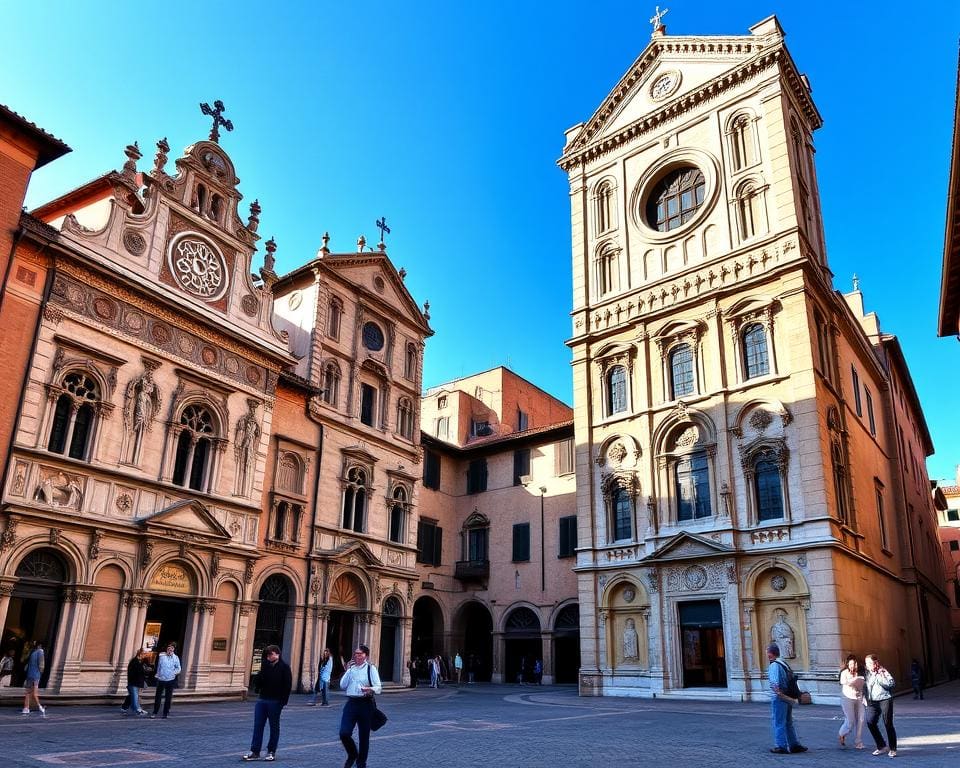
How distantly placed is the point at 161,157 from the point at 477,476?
23.7 meters

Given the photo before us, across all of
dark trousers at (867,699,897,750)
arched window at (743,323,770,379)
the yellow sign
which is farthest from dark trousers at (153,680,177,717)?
arched window at (743,323,770,379)

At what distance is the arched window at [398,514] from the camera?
34.1 meters

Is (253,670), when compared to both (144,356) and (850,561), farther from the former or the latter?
(850,561)

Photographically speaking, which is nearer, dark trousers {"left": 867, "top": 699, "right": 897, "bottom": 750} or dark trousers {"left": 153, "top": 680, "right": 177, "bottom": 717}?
dark trousers {"left": 867, "top": 699, "right": 897, "bottom": 750}

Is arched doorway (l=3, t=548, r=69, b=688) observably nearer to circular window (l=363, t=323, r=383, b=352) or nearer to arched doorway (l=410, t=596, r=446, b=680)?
circular window (l=363, t=323, r=383, b=352)

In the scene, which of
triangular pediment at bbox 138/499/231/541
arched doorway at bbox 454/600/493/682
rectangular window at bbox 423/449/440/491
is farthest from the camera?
rectangular window at bbox 423/449/440/491

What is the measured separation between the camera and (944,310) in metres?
26.8

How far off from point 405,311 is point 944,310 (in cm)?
2219

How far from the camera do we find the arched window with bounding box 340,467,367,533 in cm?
3162

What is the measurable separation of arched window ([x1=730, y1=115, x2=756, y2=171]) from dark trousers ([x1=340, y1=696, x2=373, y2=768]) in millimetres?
28663

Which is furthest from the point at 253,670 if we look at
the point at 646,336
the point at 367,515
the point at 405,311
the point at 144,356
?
the point at 646,336

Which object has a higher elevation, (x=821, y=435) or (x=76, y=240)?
(x=76, y=240)

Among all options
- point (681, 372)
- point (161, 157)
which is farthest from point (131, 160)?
point (681, 372)

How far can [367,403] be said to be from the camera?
3425 cm
